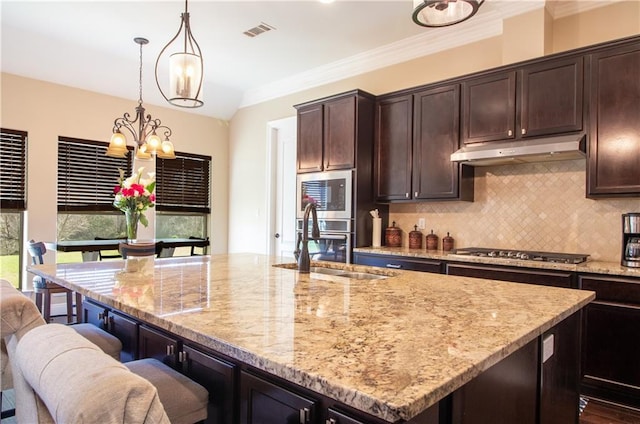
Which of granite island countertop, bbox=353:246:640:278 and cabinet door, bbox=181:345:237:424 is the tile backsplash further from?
cabinet door, bbox=181:345:237:424

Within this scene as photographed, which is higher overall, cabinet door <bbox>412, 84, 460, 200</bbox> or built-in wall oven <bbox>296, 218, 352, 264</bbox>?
cabinet door <bbox>412, 84, 460, 200</bbox>

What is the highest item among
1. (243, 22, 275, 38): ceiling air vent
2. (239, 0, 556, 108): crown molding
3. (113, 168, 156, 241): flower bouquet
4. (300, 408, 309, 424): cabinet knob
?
(243, 22, 275, 38): ceiling air vent

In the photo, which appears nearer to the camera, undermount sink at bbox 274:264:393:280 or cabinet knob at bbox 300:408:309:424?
cabinet knob at bbox 300:408:309:424

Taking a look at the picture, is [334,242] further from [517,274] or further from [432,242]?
[517,274]

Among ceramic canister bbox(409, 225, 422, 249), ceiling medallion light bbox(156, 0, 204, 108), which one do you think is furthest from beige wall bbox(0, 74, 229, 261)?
ceramic canister bbox(409, 225, 422, 249)

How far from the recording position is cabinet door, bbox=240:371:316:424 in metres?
0.96

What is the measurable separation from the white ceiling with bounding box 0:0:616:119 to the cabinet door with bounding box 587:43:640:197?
2.53 feet

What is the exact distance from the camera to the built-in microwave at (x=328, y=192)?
4.30 metres

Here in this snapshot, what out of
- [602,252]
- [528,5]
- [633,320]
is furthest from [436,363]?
[528,5]

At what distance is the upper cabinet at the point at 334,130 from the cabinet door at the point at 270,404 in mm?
3336

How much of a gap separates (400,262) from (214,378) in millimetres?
2798

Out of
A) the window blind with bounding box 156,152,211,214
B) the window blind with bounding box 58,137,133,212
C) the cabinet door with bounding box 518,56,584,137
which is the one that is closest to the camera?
the cabinet door with bounding box 518,56,584,137

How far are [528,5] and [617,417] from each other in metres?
3.20

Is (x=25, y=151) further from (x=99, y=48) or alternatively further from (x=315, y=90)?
(x=315, y=90)
